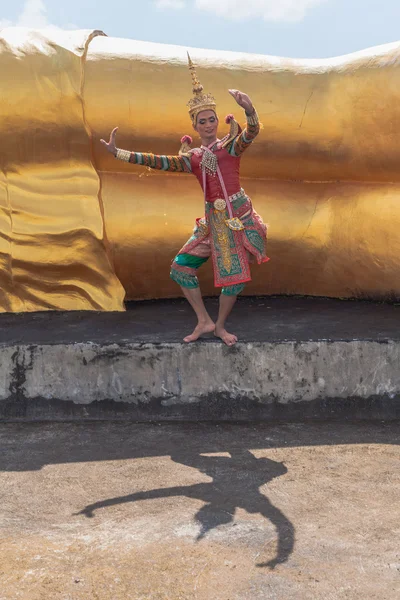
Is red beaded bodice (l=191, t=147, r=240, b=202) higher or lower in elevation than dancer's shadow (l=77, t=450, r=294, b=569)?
higher

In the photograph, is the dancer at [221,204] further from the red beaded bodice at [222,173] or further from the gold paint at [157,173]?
the gold paint at [157,173]

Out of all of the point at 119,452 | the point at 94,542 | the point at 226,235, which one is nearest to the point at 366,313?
the point at 226,235

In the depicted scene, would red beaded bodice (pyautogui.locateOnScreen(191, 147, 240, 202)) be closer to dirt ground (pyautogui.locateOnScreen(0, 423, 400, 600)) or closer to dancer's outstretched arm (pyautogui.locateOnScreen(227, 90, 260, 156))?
dancer's outstretched arm (pyautogui.locateOnScreen(227, 90, 260, 156))

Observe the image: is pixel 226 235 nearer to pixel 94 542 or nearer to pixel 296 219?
pixel 296 219

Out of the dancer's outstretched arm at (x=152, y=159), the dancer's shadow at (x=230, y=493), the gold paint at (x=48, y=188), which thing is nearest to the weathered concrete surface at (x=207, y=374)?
the dancer's shadow at (x=230, y=493)

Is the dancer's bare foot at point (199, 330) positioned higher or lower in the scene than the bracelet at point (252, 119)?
lower

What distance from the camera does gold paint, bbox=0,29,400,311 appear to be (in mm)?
3473

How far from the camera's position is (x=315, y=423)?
2.83 m

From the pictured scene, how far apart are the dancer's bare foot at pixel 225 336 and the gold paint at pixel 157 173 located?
29.4 inches

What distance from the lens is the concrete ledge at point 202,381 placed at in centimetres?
289

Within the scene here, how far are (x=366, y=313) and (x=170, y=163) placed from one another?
1124 millimetres

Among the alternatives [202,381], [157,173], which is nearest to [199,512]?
[202,381]

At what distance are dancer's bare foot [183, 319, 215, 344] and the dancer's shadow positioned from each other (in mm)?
531

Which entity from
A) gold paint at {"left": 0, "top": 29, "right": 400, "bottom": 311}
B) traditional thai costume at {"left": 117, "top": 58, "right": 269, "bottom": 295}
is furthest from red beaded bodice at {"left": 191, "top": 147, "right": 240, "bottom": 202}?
gold paint at {"left": 0, "top": 29, "right": 400, "bottom": 311}
